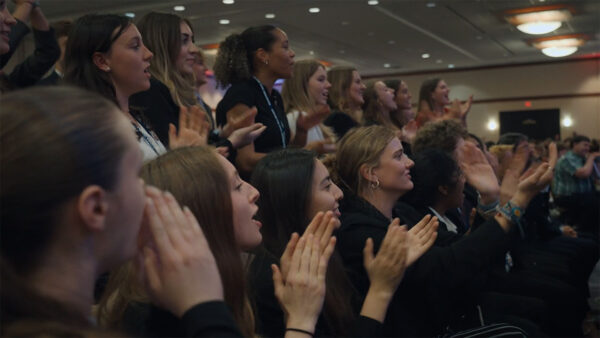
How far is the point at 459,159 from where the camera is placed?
9.75 feet

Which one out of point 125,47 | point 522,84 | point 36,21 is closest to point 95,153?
point 125,47

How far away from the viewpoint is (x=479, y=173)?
2672mm

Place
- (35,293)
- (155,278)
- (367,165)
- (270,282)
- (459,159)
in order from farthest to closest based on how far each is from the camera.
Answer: (459,159), (367,165), (270,282), (155,278), (35,293)

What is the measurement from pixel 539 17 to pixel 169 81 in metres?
7.39

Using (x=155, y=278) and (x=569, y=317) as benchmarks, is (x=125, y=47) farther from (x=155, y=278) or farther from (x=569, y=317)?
(x=569, y=317)

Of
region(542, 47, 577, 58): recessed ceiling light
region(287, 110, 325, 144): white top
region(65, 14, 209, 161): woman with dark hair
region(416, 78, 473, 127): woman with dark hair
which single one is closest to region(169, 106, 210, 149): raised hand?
region(65, 14, 209, 161): woman with dark hair

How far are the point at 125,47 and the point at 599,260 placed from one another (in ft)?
12.4

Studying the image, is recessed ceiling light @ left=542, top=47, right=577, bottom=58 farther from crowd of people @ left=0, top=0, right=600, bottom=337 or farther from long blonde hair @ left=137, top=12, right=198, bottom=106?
long blonde hair @ left=137, top=12, right=198, bottom=106

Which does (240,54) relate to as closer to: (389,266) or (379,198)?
(379,198)

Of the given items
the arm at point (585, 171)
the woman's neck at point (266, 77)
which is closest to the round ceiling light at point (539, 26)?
the arm at point (585, 171)

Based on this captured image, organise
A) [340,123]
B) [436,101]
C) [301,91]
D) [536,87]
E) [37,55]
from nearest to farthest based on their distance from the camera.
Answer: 1. [37,55]
2. [301,91]
3. [340,123]
4. [436,101]
5. [536,87]

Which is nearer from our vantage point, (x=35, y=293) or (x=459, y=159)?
(x=35, y=293)

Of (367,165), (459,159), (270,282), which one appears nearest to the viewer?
(270,282)

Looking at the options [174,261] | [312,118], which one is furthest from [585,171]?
[174,261]
